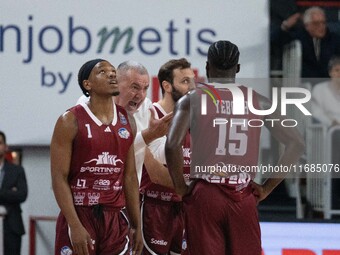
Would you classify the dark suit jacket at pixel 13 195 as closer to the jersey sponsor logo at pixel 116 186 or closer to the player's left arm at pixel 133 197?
the player's left arm at pixel 133 197

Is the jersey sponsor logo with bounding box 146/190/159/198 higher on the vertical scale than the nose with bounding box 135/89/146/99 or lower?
lower

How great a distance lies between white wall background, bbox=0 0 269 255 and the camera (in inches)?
431

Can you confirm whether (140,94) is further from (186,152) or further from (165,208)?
(165,208)

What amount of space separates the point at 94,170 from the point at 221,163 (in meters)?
0.89

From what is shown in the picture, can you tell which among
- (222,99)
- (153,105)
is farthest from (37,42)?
(222,99)

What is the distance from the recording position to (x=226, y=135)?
6883 millimetres

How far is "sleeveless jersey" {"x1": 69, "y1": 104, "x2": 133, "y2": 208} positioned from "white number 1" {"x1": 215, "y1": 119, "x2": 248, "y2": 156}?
771 millimetres

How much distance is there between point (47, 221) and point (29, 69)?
1594mm

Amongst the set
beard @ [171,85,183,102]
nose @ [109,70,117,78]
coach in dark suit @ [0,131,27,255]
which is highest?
nose @ [109,70,117,78]

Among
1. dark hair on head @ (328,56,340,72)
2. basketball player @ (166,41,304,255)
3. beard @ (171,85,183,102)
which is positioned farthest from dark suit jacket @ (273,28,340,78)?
basketball player @ (166,41,304,255)

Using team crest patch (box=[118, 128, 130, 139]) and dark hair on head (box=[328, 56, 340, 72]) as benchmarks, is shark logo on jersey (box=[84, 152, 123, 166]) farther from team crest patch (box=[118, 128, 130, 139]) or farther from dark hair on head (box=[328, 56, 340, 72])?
dark hair on head (box=[328, 56, 340, 72])

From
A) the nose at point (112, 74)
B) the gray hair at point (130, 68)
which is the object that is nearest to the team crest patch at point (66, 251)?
the nose at point (112, 74)

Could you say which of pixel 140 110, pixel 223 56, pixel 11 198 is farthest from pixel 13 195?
pixel 223 56

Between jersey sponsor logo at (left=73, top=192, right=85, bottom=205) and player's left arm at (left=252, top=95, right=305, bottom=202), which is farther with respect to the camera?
jersey sponsor logo at (left=73, top=192, right=85, bottom=205)
